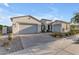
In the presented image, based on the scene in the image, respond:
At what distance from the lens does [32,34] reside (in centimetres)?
583

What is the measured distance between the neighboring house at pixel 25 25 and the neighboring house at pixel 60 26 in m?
Answer: 0.44

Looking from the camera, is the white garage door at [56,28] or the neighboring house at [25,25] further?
the white garage door at [56,28]

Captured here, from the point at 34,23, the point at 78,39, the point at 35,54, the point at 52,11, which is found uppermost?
the point at 52,11

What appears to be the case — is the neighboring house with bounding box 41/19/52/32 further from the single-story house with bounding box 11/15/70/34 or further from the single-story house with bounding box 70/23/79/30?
the single-story house with bounding box 70/23/79/30

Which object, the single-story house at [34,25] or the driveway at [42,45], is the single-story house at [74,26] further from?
the driveway at [42,45]

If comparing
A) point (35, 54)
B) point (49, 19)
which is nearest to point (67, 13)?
point (49, 19)

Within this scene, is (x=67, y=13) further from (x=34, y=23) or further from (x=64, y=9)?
(x=34, y=23)

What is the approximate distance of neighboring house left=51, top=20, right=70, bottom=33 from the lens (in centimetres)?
571

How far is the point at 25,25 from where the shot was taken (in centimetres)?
586

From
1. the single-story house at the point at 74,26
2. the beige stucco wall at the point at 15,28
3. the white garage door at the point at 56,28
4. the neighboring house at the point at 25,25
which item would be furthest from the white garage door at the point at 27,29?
the single-story house at the point at 74,26

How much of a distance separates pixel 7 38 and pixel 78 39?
208cm

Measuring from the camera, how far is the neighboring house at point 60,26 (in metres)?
5.71

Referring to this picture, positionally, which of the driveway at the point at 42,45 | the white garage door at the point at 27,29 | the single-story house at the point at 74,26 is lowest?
the driveway at the point at 42,45

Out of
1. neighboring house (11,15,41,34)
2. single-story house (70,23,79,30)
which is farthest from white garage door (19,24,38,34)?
single-story house (70,23,79,30)
